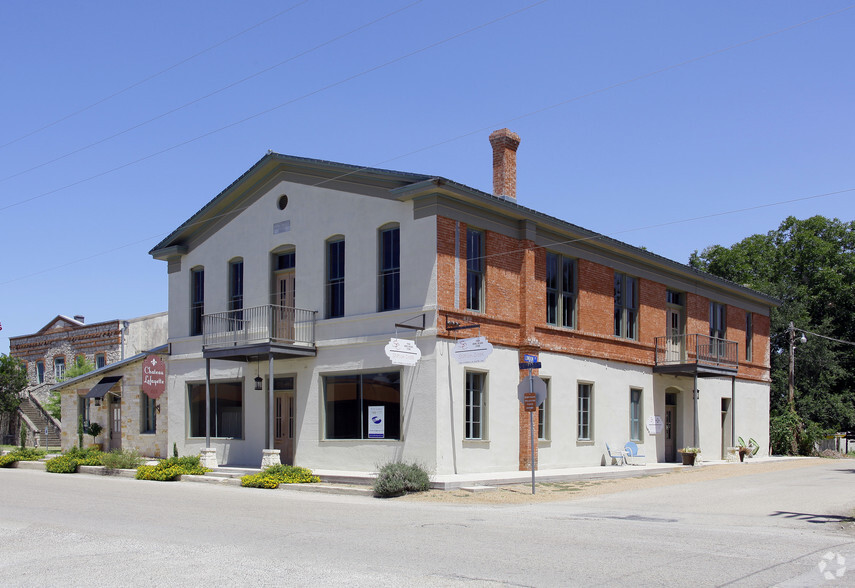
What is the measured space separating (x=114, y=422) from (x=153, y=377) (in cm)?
511

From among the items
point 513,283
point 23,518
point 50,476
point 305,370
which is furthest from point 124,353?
point 23,518

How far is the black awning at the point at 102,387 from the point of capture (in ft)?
96.7

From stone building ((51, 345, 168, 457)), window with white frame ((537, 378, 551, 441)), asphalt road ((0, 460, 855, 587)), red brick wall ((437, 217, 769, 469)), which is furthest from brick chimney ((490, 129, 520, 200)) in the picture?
stone building ((51, 345, 168, 457))

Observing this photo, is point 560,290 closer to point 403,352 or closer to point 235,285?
point 403,352

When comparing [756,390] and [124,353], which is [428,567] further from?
[124,353]

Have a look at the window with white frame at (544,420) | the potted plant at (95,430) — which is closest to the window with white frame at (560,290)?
the window with white frame at (544,420)

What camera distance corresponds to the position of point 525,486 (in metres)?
19.1

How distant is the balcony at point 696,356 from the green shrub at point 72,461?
18.4 meters

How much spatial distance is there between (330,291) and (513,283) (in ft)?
16.3

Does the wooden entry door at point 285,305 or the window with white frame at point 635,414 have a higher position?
the wooden entry door at point 285,305

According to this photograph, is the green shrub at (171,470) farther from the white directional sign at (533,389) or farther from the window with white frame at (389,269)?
the white directional sign at (533,389)

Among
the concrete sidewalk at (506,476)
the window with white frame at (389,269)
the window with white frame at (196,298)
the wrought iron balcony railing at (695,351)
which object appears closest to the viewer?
the concrete sidewalk at (506,476)

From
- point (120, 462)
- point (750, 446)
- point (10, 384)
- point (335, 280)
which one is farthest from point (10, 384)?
point (750, 446)

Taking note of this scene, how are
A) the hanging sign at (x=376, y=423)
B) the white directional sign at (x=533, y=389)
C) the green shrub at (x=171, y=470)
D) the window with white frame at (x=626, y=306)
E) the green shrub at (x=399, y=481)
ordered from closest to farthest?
1. the white directional sign at (x=533, y=389)
2. the green shrub at (x=399, y=481)
3. the hanging sign at (x=376, y=423)
4. the green shrub at (x=171, y=470)
5. the window with white frame at (x=626, y=306)
